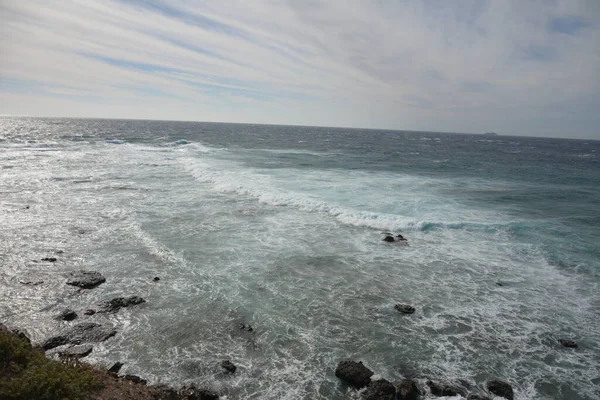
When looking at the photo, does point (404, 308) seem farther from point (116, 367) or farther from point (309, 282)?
point (116, 367)

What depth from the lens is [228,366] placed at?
1088cm

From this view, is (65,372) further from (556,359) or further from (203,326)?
(556,359)

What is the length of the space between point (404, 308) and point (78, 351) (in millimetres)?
11902

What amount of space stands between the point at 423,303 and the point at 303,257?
6797mm

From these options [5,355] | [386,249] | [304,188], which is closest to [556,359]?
[386,249]

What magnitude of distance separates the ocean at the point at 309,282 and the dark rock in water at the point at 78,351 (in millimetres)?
371

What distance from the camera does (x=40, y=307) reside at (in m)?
13.5

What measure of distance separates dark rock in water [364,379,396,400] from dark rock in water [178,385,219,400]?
4.32 m

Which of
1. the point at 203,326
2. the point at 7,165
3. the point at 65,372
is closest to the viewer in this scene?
the point at 65,372

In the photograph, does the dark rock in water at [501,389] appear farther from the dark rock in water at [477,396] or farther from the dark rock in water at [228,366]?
the dark rock in water at [228,366]

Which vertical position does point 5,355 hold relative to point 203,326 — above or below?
above

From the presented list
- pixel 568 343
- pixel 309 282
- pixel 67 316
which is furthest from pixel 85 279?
pixel 568 343

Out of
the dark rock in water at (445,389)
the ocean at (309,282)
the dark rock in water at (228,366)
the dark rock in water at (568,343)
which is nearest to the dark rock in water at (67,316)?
the ocean at (309,282)

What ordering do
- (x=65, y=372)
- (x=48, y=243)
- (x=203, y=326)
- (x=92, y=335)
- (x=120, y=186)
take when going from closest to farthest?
1. (x=65, y=372)
2. (x=92, y=335)
3. (x=203, y=326)
4. (x=48, y=243)
5. (x=120, y=186)
